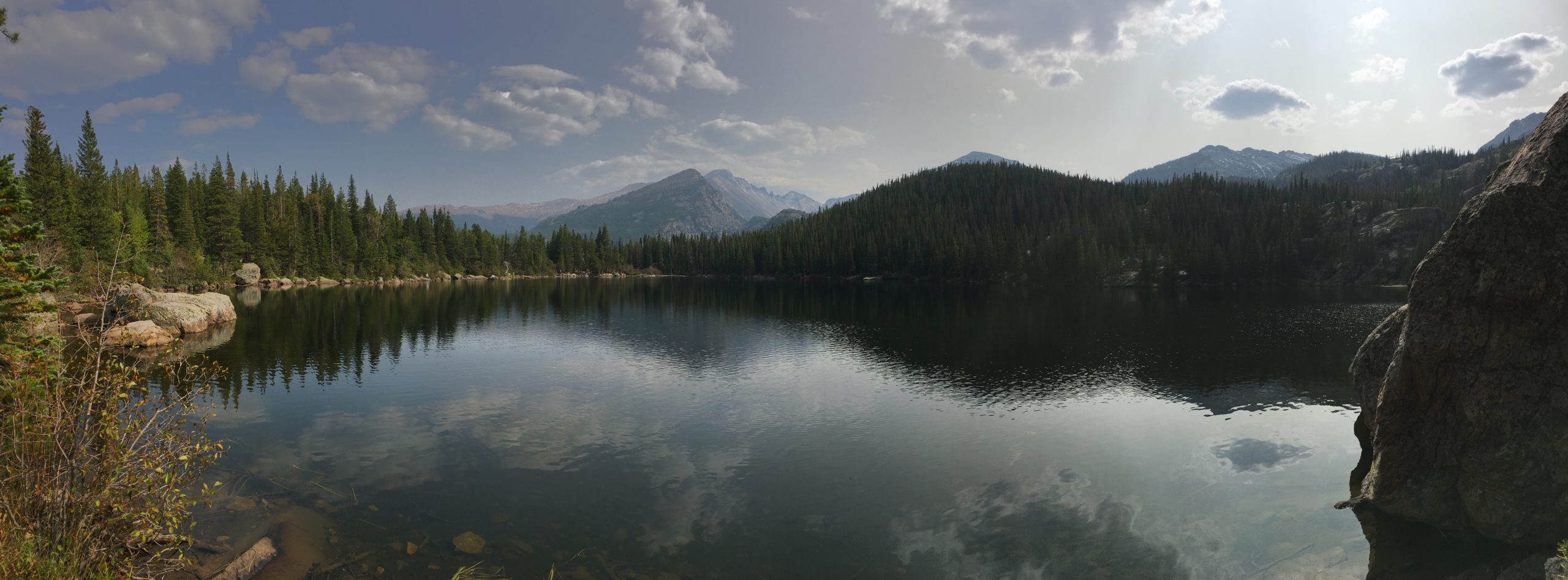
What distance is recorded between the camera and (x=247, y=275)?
11175 cm

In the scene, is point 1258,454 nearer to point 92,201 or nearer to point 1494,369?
point 1494,369

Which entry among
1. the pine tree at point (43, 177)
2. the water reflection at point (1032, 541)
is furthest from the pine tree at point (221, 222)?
the water reflection at point (1032, 541)

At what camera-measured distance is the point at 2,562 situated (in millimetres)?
Answer: 8375

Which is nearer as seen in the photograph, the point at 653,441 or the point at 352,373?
the point at 653,441

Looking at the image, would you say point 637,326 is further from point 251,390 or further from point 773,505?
point 773,505

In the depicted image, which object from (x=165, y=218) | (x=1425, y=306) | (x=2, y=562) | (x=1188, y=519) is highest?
(x=165, y=218)

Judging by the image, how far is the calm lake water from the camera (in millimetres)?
15344

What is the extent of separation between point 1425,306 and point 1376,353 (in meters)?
6.64

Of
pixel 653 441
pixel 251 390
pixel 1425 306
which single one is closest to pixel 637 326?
pixel 251 390

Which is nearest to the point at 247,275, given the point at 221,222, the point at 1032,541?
the point at 221,222

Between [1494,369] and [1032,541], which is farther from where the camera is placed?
[1032,541]

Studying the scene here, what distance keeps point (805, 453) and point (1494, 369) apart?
19.0m

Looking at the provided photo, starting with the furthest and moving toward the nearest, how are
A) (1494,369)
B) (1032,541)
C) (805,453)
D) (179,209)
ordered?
(179,209) < (805,453) < (1032,541) < (1494,369)

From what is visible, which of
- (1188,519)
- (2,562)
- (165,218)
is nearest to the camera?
(2,562)
